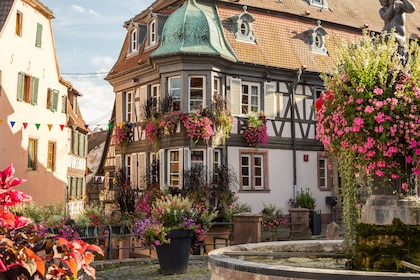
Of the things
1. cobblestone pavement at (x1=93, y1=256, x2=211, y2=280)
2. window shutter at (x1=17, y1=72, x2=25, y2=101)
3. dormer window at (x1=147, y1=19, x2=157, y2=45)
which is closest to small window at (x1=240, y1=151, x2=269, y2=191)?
dormer window at (x1=147, y1=19, x2=157, y2=45)

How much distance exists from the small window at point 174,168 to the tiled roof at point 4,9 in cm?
825

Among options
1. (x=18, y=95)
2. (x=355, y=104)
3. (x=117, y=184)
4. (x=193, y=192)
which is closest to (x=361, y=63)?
(x=355, y=104)

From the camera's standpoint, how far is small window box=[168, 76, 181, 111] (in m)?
19.4

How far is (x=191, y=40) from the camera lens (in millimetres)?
19562

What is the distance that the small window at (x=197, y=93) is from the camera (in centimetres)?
1931

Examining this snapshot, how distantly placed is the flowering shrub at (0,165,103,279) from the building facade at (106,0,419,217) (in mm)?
15965

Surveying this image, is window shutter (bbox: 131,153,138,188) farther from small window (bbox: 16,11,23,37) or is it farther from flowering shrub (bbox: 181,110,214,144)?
small window (bbox: 16,11,23,37)

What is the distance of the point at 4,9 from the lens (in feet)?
69.4

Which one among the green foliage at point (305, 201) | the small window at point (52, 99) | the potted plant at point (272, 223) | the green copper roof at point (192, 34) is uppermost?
the green copper roof at point (192, 34)

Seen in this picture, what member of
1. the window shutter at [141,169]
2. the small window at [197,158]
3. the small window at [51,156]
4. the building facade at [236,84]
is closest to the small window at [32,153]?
the small window at [51,156]

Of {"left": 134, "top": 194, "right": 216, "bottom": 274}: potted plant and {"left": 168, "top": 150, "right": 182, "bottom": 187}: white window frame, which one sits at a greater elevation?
{"left": 168, "top": 150, "right": 182, "bottom": 187}: white window frame

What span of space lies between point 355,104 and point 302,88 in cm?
1614

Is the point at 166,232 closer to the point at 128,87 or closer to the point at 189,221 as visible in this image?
the point at 189,221

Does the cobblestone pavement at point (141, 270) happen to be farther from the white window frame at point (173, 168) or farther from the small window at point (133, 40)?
the small window at point (133, 40)
